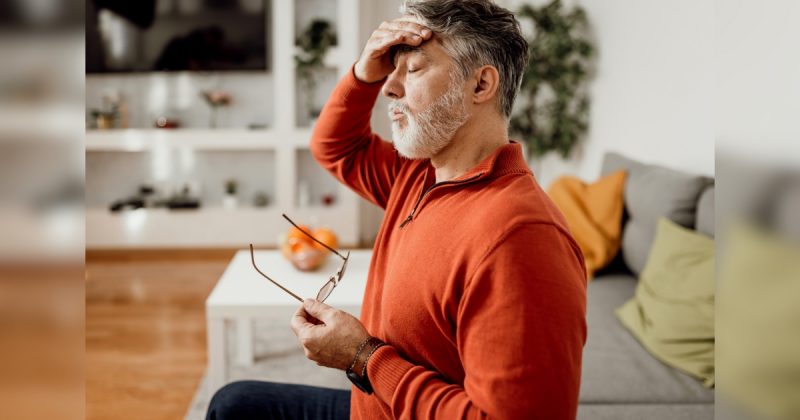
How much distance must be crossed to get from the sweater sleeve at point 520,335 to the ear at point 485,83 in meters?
0.28

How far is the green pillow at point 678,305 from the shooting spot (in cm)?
175

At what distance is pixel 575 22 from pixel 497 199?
11.4ft

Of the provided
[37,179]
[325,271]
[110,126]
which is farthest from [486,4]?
[110,126]

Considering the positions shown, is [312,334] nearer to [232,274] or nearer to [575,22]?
[232,274]

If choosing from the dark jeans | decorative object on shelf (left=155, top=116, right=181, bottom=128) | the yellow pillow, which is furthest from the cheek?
decorative object on shelf (left=155, top=116, right=181, bottom=128)

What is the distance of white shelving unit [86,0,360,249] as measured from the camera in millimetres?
4645

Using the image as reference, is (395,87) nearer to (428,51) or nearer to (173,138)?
(428,51)

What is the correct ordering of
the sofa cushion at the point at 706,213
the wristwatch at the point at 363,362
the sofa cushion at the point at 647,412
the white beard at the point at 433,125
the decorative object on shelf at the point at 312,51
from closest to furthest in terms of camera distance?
the wristwatch at the point at 363,362 → the white beard at the point at 433,125 → the sofa cushion at the point at 647,412 → the sofa cushion at the point at 706,213 → the decorative object on shelf at the point at 312,51

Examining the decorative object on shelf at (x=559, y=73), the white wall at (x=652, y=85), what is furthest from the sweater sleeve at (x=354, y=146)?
A: the decorative object on shelf at (x=559, y=73)

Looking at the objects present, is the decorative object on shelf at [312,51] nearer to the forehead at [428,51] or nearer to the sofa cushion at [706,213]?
the sofa cushion at [706,213]

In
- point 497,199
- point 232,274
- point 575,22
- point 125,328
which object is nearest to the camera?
point 497,199

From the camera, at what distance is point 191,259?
15.3ft

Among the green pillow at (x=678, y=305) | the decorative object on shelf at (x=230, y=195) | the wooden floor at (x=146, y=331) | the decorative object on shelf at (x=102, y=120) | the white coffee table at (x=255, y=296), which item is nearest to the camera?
the green pillow at (x=678, y=305)

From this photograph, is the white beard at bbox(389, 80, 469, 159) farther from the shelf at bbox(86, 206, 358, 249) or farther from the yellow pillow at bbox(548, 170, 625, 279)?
the shelf at bbox(86, 206, 358, 249)
